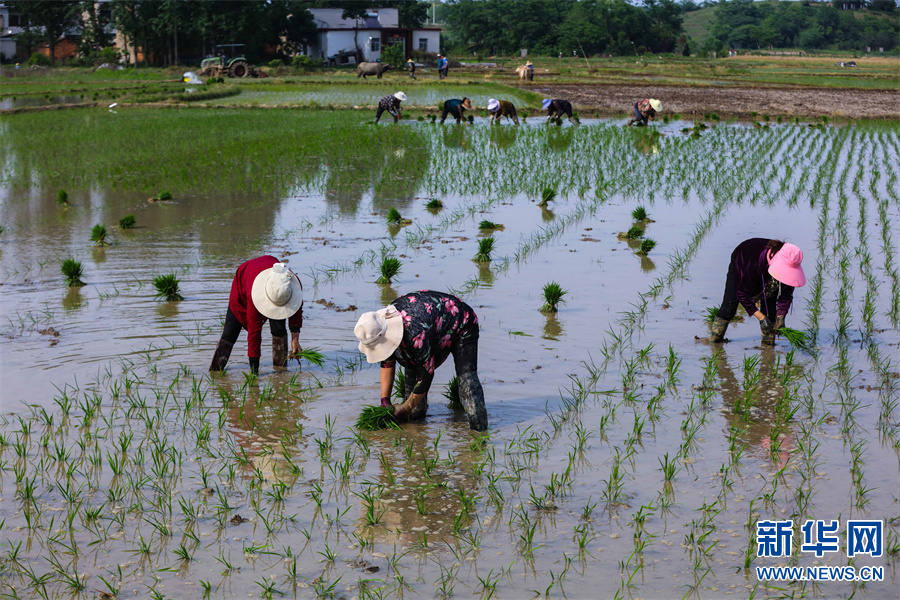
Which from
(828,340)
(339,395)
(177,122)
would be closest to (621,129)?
(177,122)

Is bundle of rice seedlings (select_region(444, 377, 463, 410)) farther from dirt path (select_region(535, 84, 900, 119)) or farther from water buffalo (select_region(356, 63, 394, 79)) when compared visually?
water buffalo (select_region(356, 63, 394, 79))

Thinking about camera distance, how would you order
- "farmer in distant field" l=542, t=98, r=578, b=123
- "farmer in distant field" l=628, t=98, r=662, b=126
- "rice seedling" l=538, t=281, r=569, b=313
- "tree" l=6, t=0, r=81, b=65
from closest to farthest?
"rice seedling" l=538, t=281, r=569, b=313, "farmer in distant field" l=628, t=98, r=662, b=126, "farmer in distant field" l=542, t=98, r=578, b=123, "tree" l=6, t=0, r=81, b=65

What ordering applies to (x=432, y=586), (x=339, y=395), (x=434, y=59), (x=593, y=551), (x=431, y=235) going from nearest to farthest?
(x=432, y=586) < (x=593, y=551) < (x=339, y=395) < (x=431, y=235) < (x=434, y=59)

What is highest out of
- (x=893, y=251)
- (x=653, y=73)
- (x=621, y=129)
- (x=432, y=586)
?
(x=653, y=73)

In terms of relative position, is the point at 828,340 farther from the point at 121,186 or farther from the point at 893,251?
the point at 121,186

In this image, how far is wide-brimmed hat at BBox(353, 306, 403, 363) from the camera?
13.1 ft

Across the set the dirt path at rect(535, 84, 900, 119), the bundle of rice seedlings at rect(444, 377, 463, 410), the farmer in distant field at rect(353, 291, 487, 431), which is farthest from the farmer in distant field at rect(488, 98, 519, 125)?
the farmer in distant field at rect(353, 291, 487, 431)

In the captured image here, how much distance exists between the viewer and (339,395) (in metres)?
5.18

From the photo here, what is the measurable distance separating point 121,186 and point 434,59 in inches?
1439

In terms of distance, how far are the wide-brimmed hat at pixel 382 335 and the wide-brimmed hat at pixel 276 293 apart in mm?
866

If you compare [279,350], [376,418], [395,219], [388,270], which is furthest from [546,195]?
[376,418]

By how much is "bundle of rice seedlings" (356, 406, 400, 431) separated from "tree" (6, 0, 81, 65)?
45.5 metres

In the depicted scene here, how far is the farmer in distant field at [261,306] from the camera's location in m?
4.78

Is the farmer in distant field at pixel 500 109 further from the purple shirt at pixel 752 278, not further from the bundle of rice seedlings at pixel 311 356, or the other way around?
Answer: the bundle of rice seedlings at pixel 311 356
